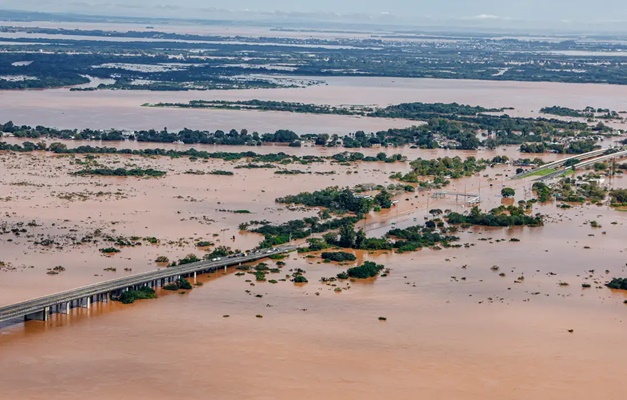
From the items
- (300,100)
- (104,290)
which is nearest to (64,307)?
(104,290)

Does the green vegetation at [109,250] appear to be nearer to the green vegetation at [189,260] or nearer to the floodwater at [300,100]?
the green vegetation at [189,260]

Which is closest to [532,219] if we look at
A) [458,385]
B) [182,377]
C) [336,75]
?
[458,385]

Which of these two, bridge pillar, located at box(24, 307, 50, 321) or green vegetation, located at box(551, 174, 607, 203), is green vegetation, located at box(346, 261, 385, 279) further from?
green vegetation, located at box(551, 174, 607, 203)

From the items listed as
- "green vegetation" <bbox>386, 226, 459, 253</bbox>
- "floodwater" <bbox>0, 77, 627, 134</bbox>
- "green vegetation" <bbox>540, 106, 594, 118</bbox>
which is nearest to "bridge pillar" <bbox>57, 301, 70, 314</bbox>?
"green vegetation" <bbox>386, 226, 459, 253</bbox>

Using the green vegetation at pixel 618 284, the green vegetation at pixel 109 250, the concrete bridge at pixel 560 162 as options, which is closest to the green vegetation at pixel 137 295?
the green vegetation at pixel 109 250

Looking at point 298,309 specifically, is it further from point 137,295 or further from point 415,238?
point 415,238

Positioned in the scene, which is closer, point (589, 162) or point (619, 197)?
point (619, 197)

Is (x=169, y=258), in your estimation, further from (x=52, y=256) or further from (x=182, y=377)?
(x=182, y=377)
